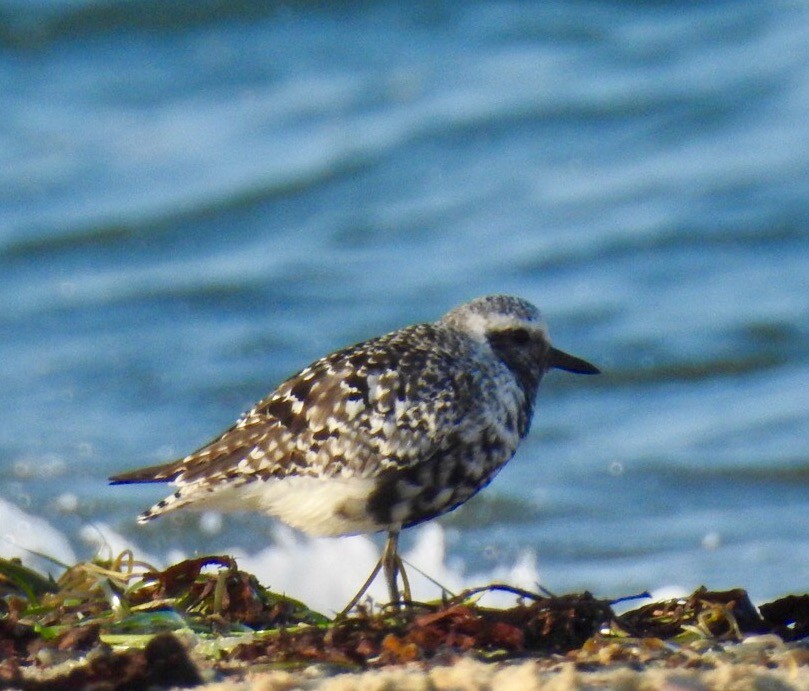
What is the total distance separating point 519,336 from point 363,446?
0.93 meters

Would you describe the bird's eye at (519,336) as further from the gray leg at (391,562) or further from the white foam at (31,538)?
the white foam at (31,538)

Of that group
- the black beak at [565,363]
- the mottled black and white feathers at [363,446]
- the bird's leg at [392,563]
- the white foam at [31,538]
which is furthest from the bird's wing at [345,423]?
the white foam at [31,538]

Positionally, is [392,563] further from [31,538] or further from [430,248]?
[430,248]

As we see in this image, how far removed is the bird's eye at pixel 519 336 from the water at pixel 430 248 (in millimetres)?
1396

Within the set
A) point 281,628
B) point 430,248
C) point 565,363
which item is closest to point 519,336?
point 565,363

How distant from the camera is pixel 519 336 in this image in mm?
5590

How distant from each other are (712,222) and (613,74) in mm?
2465

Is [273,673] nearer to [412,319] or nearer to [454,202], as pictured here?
[412,319]

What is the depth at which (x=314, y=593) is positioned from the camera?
6238 mm

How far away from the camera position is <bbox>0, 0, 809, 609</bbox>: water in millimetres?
7977

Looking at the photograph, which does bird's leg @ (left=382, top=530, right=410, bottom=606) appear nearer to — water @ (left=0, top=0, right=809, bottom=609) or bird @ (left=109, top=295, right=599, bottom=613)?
bird @ (left=109, top=295, right=599, bottom=613)

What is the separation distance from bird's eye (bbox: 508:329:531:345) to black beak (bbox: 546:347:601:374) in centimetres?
19

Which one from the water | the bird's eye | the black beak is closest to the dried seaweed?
the bird's eye

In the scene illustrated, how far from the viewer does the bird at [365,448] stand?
16.0 feet
